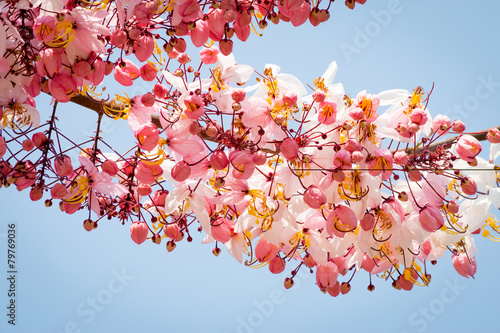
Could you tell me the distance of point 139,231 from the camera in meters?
1.21

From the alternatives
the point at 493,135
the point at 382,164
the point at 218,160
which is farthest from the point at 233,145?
the point at 493,135

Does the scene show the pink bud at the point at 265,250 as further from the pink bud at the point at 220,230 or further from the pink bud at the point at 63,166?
the pink bud at the point at 63,166

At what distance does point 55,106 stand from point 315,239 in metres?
0.64

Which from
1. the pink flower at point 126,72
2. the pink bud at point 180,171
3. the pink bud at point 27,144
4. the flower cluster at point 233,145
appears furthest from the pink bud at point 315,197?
the pink bud at point 27,144

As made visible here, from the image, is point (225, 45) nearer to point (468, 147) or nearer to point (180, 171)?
point (180, 171)

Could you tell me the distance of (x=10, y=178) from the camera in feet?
3.62

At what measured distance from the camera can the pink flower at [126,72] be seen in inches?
46.8

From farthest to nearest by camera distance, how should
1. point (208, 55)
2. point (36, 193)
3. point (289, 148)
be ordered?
point (208, 55) → point (36, 193) → point (289, 148)

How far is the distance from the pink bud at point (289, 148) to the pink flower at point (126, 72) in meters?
0.39

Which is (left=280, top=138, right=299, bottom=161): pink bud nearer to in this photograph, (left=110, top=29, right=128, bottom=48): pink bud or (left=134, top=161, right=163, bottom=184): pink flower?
(left=134, top=161, right=163, bottom=184): pink flower

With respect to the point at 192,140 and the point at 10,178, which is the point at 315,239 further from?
the point at 10,178

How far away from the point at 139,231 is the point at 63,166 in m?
0.23

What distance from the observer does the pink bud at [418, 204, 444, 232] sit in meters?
1.13

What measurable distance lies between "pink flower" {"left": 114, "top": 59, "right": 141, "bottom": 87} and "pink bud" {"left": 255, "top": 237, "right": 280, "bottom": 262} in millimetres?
467
